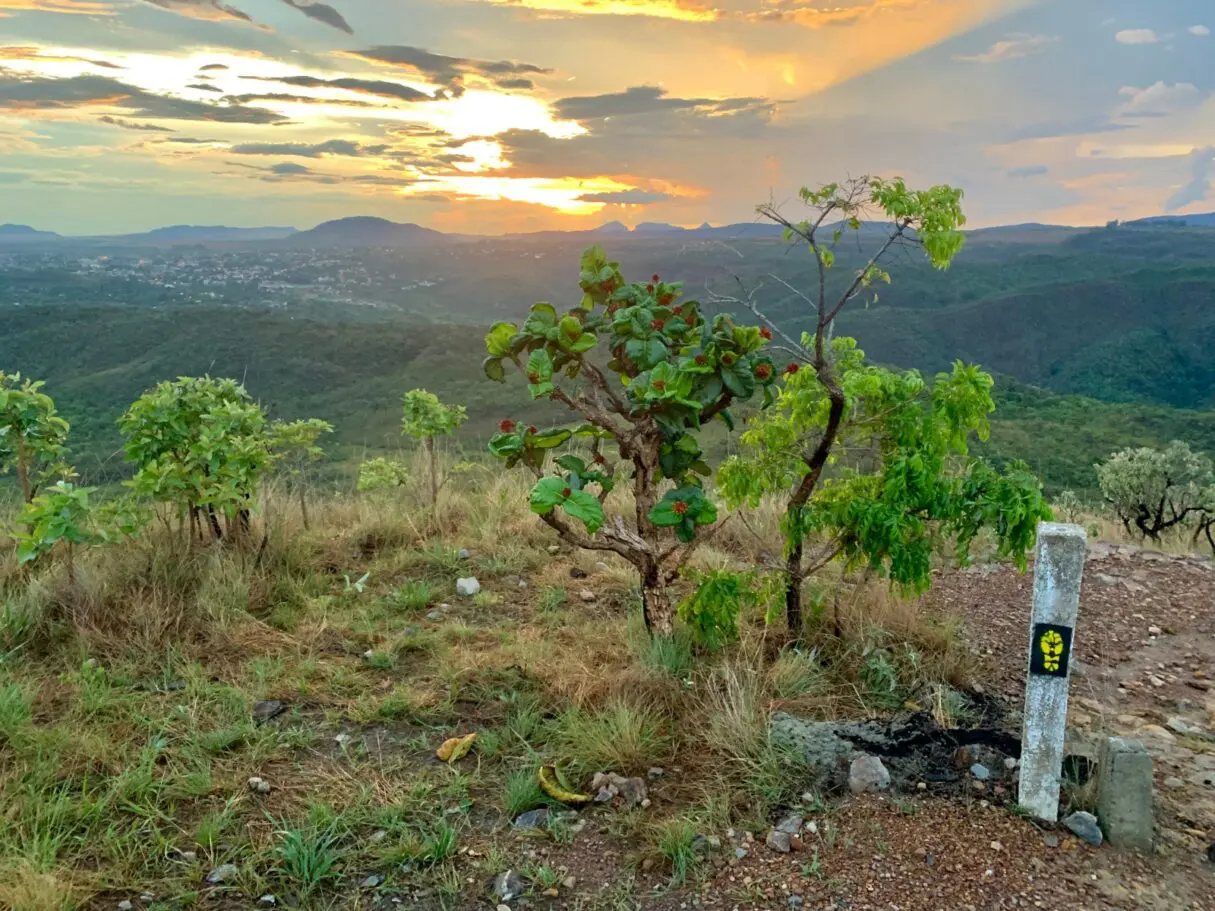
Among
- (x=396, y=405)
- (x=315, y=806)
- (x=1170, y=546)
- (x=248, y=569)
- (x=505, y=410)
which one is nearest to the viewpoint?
(x=315, y=806)

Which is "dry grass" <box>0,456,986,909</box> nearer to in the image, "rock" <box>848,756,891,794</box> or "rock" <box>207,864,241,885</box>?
"rock" <box>207,864,241,885</box>

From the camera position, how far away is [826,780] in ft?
9.23

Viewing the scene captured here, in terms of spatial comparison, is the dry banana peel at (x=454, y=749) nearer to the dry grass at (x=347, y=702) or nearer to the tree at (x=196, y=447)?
A: the dry grass at (x=347, y=702)

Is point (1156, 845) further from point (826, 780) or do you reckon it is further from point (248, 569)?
point (248, 569)

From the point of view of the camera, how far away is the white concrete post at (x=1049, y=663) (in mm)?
2484

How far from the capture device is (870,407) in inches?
137

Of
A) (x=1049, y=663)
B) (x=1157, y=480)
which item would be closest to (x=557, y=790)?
(x=1049, y=663)

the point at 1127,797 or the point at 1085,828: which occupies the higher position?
the point at 1127,797

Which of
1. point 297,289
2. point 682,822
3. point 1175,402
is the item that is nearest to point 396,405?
point 682,822

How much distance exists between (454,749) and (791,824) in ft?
4.47

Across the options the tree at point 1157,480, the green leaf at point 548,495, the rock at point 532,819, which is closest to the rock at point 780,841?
the rock at point 532,819

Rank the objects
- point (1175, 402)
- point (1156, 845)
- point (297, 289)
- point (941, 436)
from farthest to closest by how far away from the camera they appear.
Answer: point (297, 289) < point (1175, 402) < point (941, 436) < point (1156, 845)

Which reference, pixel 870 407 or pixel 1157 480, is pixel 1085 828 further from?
pixel 1157 480

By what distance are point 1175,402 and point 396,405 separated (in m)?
61.3
